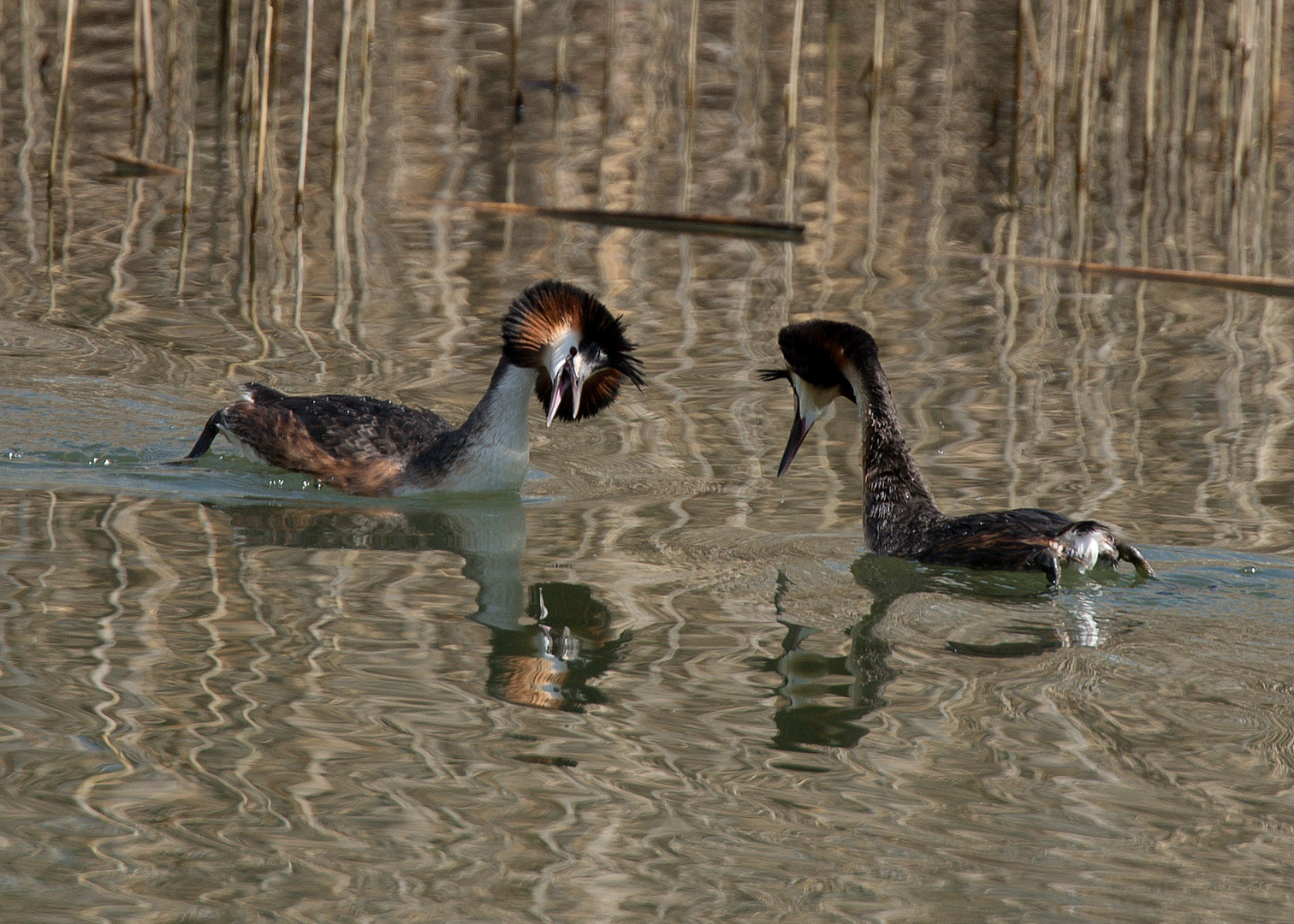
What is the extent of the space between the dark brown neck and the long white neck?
1333 mm

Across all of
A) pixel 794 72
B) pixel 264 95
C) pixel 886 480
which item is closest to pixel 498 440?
pixel 886 480

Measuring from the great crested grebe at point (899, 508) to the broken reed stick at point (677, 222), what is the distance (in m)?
4.33

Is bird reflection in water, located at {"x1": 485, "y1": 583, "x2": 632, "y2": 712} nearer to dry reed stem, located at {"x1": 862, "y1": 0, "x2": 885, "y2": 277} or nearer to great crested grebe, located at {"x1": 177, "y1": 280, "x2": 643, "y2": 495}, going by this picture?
great crested grebe, located at {"x1": 177, "y1": 280, "x2": 643, "y2": 495}

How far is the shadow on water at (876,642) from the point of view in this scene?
4234 mm

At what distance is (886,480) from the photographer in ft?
18.9

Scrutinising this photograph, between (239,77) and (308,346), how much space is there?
7.09 metres

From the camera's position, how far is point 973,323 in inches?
348

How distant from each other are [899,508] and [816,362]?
1.94 feet

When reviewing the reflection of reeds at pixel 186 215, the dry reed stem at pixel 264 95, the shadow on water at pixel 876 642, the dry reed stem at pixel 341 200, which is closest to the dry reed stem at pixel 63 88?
the reflection of reeds at pixel 186 215

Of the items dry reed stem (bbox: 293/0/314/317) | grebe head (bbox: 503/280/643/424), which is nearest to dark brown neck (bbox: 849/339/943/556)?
grebe head (bbox: 503/280/643/424)

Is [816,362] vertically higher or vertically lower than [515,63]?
lower

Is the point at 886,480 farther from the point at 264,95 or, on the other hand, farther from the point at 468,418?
the point at 264,95

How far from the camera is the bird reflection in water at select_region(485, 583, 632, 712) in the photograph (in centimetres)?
436

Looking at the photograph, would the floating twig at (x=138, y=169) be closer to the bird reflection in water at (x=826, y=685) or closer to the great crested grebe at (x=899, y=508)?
the great crested grebe at (x=899, y=508)
